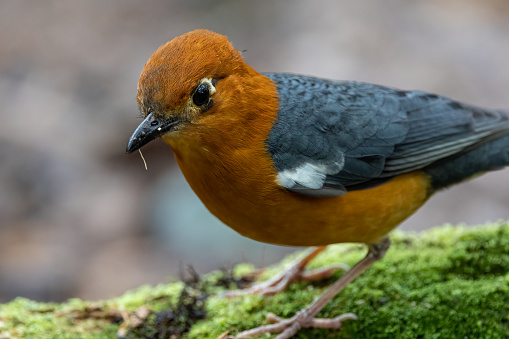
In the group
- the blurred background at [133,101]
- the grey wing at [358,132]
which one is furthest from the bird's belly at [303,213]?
the blurred background at [133,101]

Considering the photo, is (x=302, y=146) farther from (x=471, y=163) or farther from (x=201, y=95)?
(x=471, y=163)

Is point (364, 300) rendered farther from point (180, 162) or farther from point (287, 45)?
point (287, 45)

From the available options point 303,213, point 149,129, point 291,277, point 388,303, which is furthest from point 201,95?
point 388,303

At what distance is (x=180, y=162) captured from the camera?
4438mm

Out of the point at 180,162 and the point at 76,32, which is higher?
the point at 76,32

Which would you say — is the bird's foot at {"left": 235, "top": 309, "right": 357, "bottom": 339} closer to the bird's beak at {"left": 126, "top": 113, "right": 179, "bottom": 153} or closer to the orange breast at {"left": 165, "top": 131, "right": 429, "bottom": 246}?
the orange breast at {"left": 165, "top": 131, "right": 429, "bottom": 246}

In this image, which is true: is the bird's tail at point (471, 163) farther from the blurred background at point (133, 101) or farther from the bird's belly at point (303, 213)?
the blurred background at point (133, 101)

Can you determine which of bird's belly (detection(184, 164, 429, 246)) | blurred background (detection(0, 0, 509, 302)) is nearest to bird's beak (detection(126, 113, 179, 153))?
bird's belly (detection(184, 164, 429, 246))

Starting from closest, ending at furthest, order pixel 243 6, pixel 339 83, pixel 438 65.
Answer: pixel 339 83 → pixel 438 65 → pixel 243 6

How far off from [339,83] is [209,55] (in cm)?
174

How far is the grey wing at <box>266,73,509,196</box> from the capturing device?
449 cm

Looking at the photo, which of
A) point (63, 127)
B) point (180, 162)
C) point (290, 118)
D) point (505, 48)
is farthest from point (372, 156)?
point (505, 48)

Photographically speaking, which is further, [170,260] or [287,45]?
[287,45]

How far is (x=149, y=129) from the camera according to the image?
151 inches
